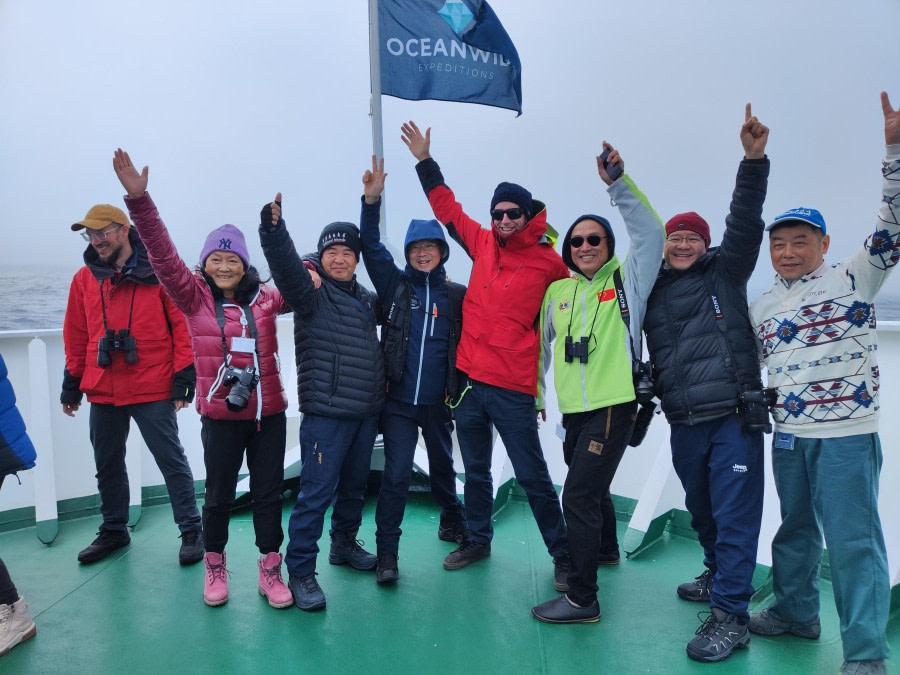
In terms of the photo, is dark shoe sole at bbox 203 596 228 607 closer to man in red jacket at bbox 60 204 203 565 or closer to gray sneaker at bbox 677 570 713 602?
man in red jacket at bbox 60 204 203 565

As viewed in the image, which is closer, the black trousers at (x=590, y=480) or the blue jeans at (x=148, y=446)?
the black trousers at (x=590, y=480)

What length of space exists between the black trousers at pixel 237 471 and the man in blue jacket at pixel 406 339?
0.54 metres

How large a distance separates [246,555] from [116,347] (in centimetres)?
139

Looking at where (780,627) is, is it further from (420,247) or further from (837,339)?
(420,247)

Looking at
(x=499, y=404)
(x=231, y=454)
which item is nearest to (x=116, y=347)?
(x=231, y=454)

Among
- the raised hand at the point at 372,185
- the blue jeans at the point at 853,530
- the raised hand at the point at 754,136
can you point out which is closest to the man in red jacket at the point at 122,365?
the raised hand at the point at 372,185

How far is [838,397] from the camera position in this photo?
2.14 meters

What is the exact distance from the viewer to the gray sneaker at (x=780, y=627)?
2.45 m

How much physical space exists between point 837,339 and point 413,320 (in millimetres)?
1846

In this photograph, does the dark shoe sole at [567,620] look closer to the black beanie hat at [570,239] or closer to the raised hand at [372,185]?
the black beanie hat at [570,239]

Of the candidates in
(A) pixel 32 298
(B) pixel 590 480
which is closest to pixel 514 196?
(B) pixel 590 480

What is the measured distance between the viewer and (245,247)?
282 cm

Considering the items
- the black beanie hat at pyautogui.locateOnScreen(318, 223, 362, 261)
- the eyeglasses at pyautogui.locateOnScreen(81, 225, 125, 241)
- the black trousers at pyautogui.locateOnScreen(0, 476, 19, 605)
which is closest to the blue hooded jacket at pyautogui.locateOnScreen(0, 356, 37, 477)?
the black trousers at pyautogui.locateOnScreen(0, 476, 19, 605)

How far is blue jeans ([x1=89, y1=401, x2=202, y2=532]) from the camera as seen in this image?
333cm
